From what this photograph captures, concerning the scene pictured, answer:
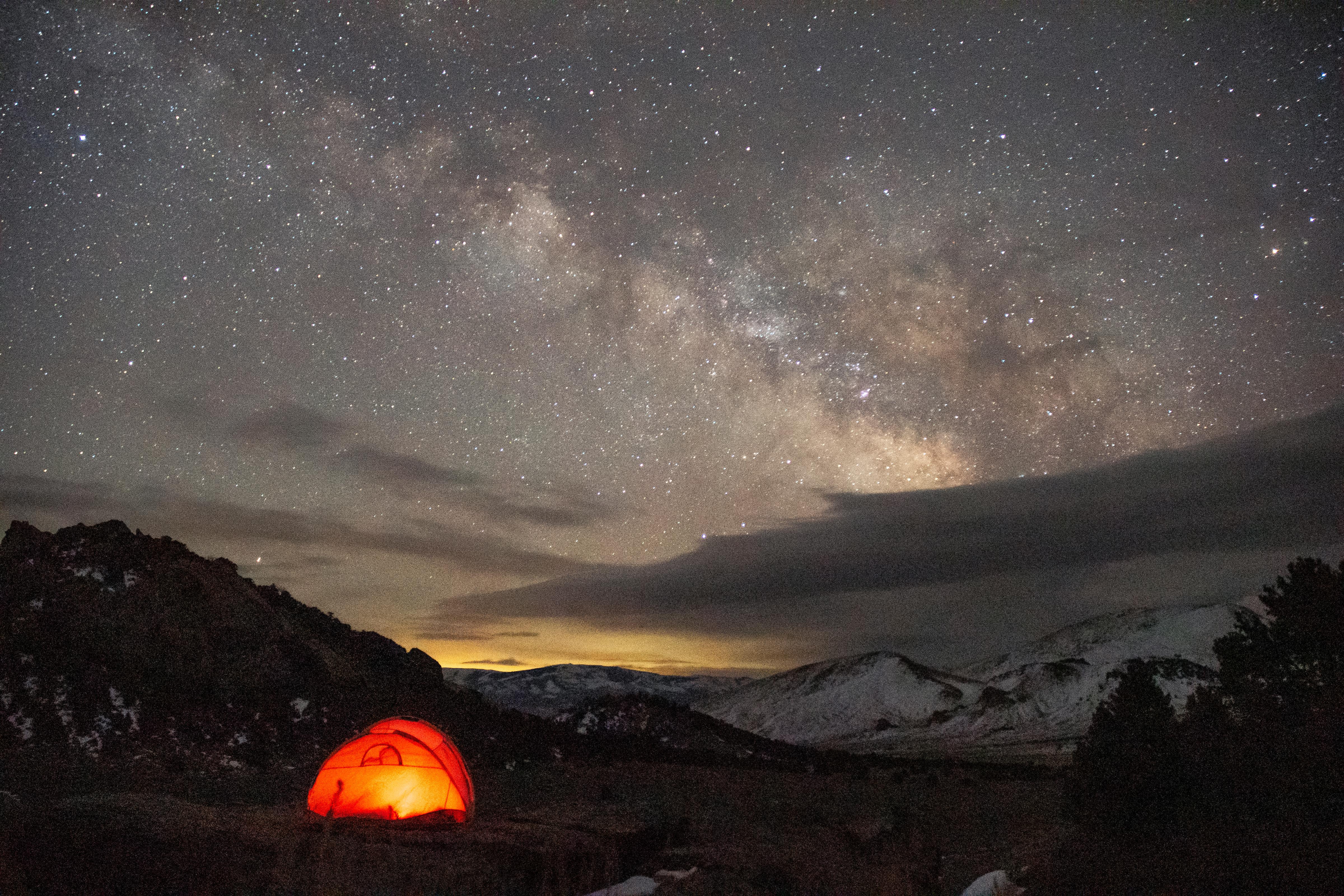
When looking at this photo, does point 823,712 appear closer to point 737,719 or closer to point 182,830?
point 737,719

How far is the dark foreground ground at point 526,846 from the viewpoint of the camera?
9820 millimetres

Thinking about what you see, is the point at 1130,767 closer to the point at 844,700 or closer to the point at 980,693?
the point at 980,693

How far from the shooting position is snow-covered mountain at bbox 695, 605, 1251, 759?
94.8 meters

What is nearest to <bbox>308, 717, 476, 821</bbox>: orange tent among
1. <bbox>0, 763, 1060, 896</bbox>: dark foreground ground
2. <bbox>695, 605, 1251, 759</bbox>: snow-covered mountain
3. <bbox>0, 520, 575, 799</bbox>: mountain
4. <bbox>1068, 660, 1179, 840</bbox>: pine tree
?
<bbox>0, 763, 1060, 896</bbox>: dark foreground ground

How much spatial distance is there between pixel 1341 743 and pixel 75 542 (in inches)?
1333

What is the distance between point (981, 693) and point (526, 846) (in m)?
118

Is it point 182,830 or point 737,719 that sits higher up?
point 182,830

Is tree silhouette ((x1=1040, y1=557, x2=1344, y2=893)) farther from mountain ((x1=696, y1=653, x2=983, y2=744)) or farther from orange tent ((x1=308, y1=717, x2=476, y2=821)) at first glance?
mountain ((x1=696, y1=653, x2=983, y2=744))

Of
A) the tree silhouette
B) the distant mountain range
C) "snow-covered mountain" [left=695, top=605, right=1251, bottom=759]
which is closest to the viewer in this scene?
the tree silhouette

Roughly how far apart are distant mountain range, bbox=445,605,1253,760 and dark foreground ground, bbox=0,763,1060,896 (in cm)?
5345

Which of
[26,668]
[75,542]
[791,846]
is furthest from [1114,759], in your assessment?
[75,542]

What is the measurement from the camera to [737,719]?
132 m

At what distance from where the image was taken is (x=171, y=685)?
80.7ft

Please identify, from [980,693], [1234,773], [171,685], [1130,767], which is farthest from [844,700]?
[1234,773]
